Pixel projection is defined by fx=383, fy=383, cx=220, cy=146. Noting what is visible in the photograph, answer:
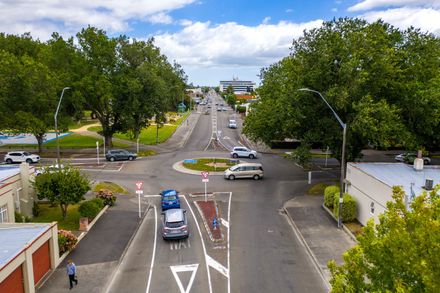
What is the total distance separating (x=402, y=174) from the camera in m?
25.2

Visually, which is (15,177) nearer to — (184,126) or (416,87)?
(416,87)

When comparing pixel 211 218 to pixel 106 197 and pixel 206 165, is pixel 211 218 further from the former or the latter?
pixel 206 165

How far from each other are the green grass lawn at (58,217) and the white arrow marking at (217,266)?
9283 mm

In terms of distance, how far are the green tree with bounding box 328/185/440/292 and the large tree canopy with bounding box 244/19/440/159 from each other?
59.9 ft

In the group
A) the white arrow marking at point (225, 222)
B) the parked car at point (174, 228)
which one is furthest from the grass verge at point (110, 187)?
the parked car at point (174, 228)

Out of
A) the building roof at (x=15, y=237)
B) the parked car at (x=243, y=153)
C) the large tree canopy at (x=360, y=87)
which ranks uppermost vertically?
the large tree canopy at (x=360, y=87)

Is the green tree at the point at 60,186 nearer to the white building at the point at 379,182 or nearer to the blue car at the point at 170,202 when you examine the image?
the blue car at the point at 170,202

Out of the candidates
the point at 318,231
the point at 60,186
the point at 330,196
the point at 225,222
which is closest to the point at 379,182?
the point at 318,231

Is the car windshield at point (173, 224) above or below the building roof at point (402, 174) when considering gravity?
below

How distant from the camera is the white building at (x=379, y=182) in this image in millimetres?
22031

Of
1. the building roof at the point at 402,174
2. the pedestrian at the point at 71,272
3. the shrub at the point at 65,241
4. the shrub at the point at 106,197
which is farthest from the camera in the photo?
the shrub at the point at 106,197

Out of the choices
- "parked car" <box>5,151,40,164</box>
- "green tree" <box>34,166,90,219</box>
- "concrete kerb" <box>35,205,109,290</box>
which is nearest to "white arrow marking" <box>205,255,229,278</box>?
"concrete kerb" <box>35,205,109,290</box>

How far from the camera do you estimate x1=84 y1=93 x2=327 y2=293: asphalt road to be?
17500 millimetres

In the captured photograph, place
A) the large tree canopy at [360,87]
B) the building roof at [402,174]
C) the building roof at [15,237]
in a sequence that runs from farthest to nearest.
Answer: the large tree canopy at [360,87] < the building roof at [402,174] < the building roof at [15,237]
